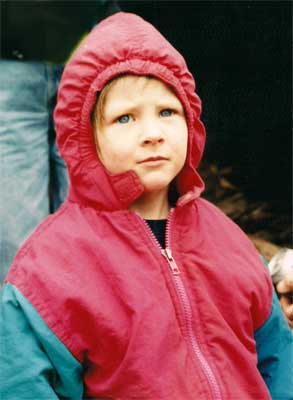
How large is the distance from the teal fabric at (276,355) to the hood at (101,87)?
0.50 metres

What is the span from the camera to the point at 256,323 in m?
1.29

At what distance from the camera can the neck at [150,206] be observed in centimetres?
127

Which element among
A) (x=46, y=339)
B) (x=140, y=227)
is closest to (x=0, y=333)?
(x=46, y=339)

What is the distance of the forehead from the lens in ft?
3.78

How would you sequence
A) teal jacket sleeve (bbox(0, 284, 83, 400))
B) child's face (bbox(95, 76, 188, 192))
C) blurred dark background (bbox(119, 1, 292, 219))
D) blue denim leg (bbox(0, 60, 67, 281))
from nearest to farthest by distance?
teal jacket sleeve (bbox(0, 284, 83, 400))
child's face (bbox(95, 76, 188, 192))
blue denim leg (bbox(0, 60, 67, 281))
blurred dark background (bbox(119, 1, 292, 219))

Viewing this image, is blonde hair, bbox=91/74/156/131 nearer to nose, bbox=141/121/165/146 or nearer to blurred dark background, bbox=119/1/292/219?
nose, bbox=141/121/165/146

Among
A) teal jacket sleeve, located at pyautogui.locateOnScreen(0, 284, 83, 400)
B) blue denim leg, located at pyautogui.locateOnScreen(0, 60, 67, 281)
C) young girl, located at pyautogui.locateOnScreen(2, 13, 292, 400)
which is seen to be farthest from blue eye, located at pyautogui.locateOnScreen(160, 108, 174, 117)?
blue denim leg, located at pyautogui.locateOnScreen(0, 60, 67, 281)

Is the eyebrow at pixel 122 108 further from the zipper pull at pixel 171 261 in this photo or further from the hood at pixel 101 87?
the zipper pull at pixel 171 261

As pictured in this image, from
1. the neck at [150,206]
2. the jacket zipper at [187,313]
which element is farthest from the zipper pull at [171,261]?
the neck at [150,206]

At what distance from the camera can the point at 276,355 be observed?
1.32 meters

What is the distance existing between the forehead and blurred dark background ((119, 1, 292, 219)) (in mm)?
902

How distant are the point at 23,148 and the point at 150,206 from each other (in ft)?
2.31

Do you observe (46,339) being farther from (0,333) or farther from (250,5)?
(250,5)

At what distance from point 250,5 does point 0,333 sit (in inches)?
57.8
